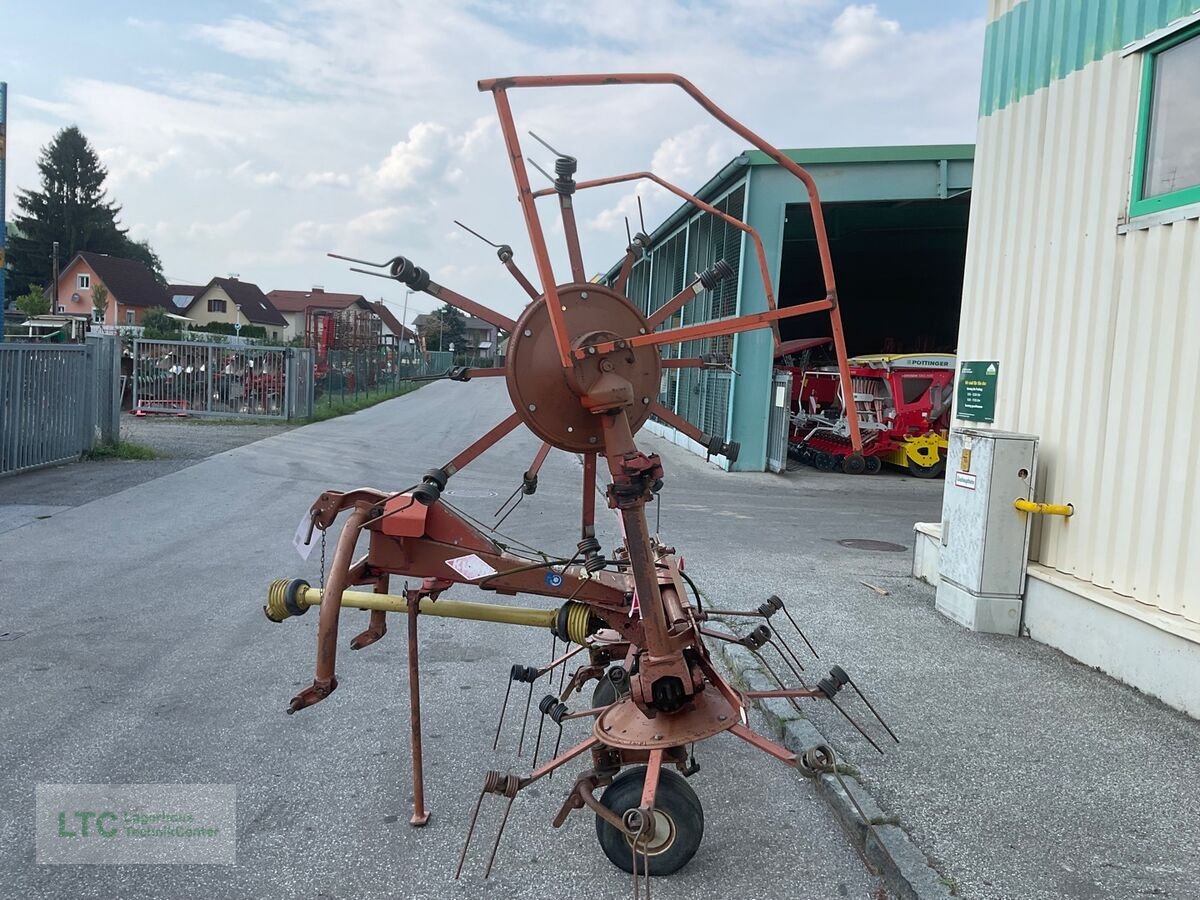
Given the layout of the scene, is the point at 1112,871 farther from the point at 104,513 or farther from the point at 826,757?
the point at 104,513

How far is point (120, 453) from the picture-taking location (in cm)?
1603

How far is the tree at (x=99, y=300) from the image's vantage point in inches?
2699

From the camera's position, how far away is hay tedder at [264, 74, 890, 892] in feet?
11.0

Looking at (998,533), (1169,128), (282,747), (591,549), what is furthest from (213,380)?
(591,549)

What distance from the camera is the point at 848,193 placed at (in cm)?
1720

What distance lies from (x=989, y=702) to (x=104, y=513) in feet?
31.6

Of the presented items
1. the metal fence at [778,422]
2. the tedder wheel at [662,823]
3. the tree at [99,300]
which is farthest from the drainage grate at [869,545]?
the tree at [99,300]

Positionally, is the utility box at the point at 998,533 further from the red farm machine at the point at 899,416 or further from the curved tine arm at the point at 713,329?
the red farm machine at the point at 899,416

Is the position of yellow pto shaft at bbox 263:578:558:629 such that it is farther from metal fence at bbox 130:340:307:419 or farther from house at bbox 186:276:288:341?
house at bbox 186:276:288:341

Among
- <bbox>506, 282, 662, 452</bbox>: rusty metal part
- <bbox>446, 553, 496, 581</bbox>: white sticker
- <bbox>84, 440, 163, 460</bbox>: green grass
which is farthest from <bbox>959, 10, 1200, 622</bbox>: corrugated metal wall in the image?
<bbox>84, 440, 163, 460</bbox>: green grass

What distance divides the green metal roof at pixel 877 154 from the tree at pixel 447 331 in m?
50.8

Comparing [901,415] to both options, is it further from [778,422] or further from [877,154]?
[877,154]

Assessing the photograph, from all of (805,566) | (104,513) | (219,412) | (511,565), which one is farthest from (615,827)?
(219,412)
